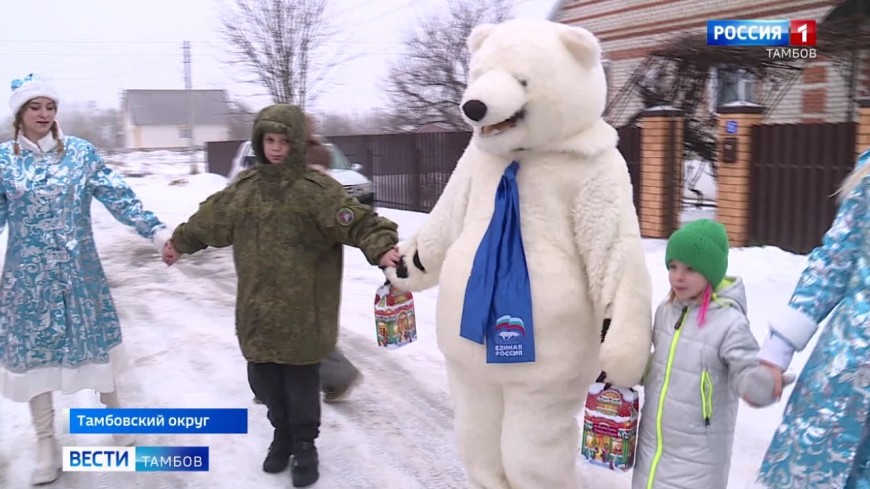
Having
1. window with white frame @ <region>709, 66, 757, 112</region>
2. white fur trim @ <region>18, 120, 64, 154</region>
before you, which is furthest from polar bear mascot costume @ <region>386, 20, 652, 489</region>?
window with white frame @ <region>709, 66, 757, 112</region>

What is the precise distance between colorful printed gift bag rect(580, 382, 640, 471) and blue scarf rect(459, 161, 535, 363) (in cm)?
28

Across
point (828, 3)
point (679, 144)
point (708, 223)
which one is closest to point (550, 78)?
point (708, 223)

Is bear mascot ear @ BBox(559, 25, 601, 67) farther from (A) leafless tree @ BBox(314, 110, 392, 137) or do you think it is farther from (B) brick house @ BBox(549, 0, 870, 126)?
(A) leafless tree @ BBox(314, 110, 392, 137)

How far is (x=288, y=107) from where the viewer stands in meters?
3.42

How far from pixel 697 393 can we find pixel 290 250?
6.01 ft

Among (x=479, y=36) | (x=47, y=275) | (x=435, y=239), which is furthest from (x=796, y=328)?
(x=47, y=275)

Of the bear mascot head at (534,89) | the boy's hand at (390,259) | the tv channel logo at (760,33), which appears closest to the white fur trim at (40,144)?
the boy's hand at (390,259)

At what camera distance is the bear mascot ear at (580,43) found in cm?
263

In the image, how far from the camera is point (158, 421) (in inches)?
166

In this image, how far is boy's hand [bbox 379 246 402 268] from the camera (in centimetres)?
323

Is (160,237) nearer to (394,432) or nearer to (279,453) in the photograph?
(279,453)

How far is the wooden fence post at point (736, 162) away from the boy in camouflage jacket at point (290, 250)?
6.25 meters

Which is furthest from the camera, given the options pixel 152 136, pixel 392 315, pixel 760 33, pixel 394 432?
pixel 152 136

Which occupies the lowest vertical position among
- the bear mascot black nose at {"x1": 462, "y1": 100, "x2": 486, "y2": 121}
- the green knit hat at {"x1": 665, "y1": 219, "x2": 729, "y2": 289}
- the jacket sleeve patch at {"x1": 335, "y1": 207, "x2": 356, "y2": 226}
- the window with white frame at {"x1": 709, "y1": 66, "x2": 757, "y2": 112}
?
the green knit hat at {"x1": 665, "y1": 219, "x2": 729, "y2": 289}
